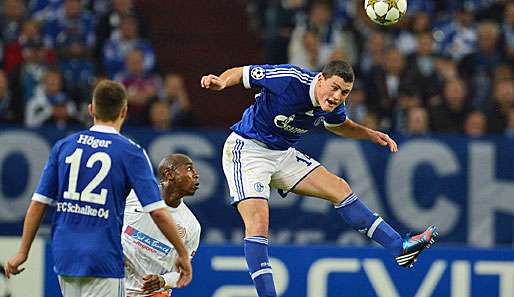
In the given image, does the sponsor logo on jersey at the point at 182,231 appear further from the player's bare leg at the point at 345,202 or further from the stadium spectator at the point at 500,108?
the stadium spectator at the point at 500,108

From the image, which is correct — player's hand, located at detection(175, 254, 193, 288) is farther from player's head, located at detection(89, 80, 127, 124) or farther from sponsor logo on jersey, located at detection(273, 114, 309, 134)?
sponsor logo on jersey, located at detection(273, 114, 309, 134)

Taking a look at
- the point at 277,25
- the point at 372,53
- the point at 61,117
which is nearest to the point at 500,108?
the point at 372,53

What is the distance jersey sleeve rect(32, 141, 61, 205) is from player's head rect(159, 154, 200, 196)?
1.36 meters

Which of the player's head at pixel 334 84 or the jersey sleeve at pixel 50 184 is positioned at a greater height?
the player's head at pixel 334 84

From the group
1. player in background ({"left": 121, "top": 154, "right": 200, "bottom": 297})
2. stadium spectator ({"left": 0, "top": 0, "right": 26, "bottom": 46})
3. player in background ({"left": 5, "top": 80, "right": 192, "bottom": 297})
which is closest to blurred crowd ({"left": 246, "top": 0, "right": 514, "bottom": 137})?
stadium spectator ({"left": 0, "top": 0, "right": 26, "bottom": 46})

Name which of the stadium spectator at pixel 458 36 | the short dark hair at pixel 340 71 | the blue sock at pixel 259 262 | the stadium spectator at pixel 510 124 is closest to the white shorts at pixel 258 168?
the blue sock at pixel 259 262

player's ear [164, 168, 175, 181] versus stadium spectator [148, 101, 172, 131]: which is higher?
stadium spectator [148, 101, 172, 131]

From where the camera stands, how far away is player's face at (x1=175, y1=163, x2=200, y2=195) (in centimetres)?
706

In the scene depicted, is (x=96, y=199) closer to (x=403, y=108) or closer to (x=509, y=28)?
(x=403, y=108)

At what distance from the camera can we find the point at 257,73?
739 cm

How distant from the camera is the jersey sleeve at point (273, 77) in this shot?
24.2 ft

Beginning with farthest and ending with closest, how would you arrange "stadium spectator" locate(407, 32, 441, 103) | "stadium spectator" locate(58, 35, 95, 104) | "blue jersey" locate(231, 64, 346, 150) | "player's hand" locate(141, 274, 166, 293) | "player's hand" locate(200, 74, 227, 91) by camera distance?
"stadium spectator" locate(407, 32, 441, 103), "stadium spectator" locate(58, 35, 95, 104), "blue jersey" locate(231, 64, 346, 150), "player's hand" locate(200, 74, 227, 91), "player's hand" locate(141, 274, 166, 293)

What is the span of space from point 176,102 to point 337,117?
169 inches

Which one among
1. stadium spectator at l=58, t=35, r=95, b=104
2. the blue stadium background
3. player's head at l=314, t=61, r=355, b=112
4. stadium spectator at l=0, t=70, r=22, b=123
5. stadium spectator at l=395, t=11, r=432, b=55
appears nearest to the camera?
player's head at l=314, t=61, r=355, b=112
